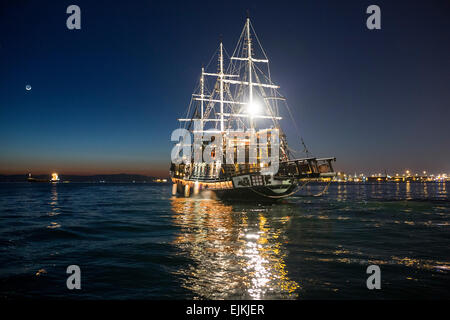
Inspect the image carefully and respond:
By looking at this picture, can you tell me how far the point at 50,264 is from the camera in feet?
35.7

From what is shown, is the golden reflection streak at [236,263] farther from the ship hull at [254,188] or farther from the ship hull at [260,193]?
the ship hull at [260,193]

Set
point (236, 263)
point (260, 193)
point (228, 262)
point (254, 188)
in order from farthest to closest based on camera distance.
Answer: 1. point (260, 193)
2. point (254, 188)
3. point (228, 262)
4. point (236, 263)

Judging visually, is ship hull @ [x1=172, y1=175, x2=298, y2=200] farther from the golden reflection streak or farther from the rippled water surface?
the golden reflection streak

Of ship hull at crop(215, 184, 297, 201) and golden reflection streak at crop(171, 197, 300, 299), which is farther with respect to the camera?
ship hull at crop(215, 184, 297, 201)

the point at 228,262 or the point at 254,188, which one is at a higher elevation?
the point at 254,188

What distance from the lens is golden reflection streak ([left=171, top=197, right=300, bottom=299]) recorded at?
7930mm

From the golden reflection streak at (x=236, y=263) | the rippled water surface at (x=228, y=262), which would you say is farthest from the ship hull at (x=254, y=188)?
the golden reflection streak at (x=236, y=263)

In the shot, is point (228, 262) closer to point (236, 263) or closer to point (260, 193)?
point (236, 263)

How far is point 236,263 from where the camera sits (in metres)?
10.6

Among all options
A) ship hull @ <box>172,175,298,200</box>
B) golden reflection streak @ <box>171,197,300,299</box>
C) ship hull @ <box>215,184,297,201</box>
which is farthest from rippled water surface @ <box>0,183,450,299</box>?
ship hull @ <box>215,184,297,201</box>

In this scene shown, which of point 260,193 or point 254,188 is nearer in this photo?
point 254,188

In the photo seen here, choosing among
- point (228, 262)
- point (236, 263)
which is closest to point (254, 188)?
point (228, 262)

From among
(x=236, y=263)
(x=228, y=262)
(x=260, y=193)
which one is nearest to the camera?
(x=236, y=263)
